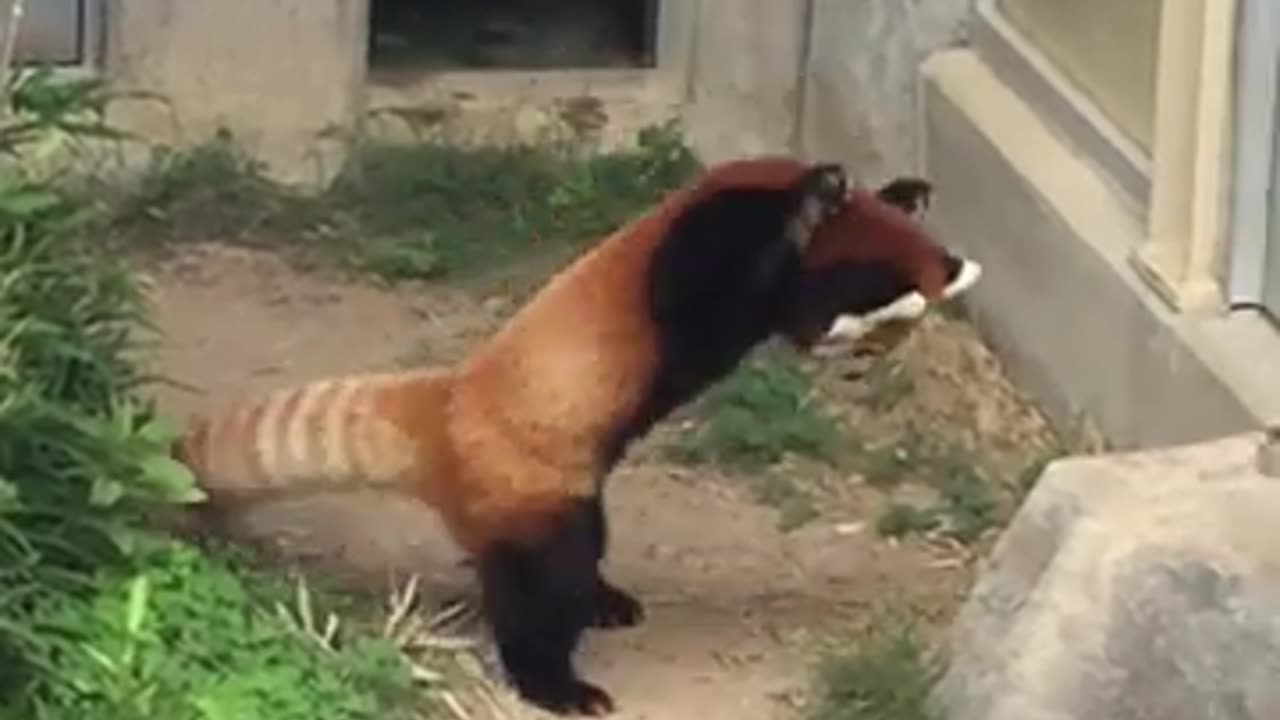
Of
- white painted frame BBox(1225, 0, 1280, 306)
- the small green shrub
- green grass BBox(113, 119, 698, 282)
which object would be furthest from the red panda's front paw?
green grass BBox(113, 119, 698, 282)

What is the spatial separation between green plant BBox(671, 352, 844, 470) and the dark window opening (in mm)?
1241

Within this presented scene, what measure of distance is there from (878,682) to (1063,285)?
1216mm

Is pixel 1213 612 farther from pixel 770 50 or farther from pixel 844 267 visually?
pixel 770 50

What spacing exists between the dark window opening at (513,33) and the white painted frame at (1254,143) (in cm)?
196

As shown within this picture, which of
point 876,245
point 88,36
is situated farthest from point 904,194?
point 88,36

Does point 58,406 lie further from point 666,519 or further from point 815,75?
point 815,75

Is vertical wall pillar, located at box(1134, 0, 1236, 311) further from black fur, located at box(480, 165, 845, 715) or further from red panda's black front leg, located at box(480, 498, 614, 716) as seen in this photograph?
red panda's black front leg, located at box(480, 498, 614, 716)

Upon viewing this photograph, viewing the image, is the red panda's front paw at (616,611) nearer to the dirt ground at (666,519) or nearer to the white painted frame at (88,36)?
the dirt ground at (666,519)

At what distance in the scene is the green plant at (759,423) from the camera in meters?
5.49

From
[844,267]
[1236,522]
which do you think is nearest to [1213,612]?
[1236,522]

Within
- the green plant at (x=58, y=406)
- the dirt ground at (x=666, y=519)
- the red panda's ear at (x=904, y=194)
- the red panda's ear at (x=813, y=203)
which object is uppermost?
the red panda's ear at (x=813, y=203)

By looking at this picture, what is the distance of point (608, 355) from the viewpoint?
174 inches

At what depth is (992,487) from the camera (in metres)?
5.38

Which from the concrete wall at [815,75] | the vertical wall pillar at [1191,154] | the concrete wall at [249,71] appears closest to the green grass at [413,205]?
the concrete wall at [249,71]
